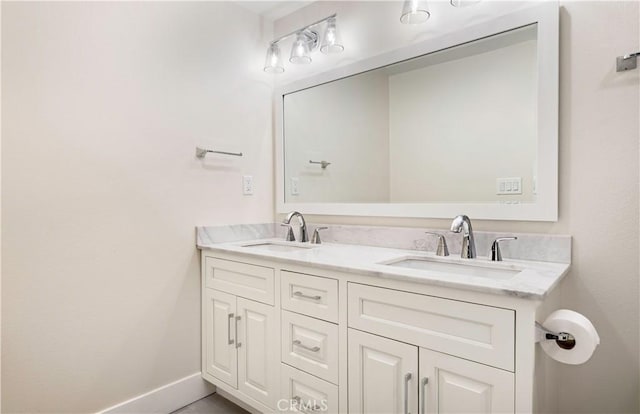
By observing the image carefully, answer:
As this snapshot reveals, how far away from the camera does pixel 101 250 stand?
1604 millimetres

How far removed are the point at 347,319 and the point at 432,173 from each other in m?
0.82

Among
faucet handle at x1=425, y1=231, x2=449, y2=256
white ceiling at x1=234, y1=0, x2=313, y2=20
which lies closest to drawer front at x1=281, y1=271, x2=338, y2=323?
faucet handle at x1=425, y1=231, x2=449, y2=256

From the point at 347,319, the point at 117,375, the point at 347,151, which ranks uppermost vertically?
the point at 347,151

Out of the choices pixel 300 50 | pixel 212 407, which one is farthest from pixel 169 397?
pixel 300 50

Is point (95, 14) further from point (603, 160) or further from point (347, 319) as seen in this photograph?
point (603, 160)

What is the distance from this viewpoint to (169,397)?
5.98 feet

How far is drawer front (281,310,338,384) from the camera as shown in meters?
1.34

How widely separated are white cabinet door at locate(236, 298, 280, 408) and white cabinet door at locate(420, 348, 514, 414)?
662mm

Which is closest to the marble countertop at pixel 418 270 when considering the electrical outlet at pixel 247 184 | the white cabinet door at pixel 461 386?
the white cabinet door at pixel 461 386

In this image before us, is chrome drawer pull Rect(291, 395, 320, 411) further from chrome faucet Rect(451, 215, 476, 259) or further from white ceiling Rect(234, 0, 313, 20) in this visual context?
white ceiling Rect(234, 0, 313, 20)

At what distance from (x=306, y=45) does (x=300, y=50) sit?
58 mm

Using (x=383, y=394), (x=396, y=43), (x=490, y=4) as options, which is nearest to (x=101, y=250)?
(x=383, y=394)

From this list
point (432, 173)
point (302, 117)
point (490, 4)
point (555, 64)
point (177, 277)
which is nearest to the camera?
point (555, 64)

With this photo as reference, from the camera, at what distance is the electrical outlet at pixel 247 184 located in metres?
2.15
